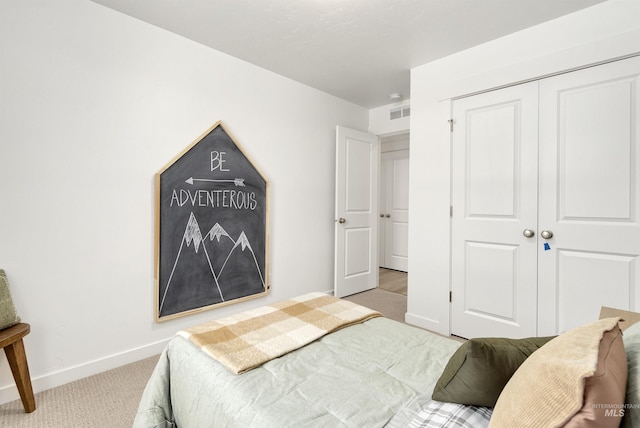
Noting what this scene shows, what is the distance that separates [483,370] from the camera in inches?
30.9

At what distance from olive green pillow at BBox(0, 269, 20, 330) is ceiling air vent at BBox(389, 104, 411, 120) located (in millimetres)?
3889

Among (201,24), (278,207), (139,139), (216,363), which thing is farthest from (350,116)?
(216,363)

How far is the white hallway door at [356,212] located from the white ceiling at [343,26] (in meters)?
1.01

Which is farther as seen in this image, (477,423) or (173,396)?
(173,396)

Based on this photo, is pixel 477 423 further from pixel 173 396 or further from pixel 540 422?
pixel 173 396

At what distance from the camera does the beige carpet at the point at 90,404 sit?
1.61 meters

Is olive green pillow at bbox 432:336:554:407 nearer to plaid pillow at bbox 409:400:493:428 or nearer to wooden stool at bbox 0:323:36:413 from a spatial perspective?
plaid pillow at bbox 409:400:493:428

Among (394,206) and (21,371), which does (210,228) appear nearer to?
(21,371)

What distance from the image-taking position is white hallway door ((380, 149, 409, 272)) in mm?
5363

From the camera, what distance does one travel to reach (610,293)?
1.99 meters

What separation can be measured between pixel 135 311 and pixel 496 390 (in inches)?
93.2

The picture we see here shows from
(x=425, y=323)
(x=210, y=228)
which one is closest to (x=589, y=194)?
(x=425, y=323)

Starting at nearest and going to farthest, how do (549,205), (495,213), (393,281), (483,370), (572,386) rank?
(572,386) → (483,370) → (549,205) → (495,213) → (393,281)

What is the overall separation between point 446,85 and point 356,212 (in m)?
1.74
